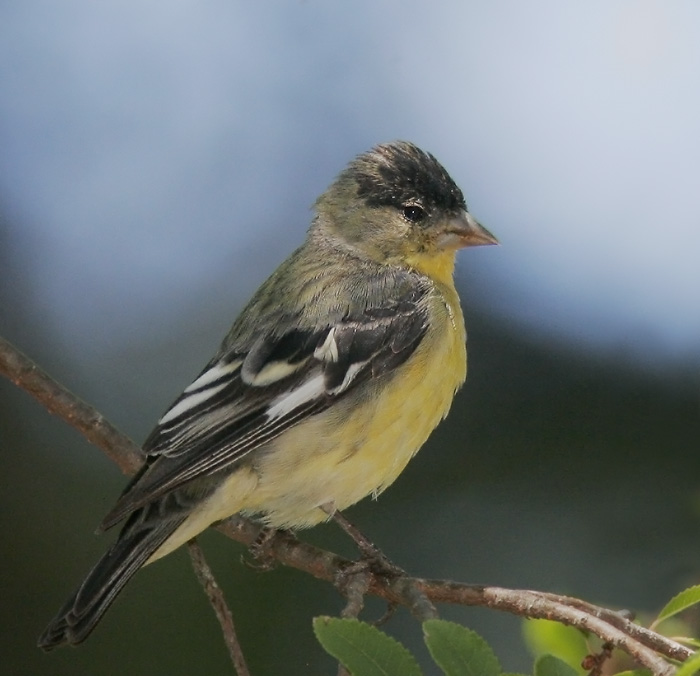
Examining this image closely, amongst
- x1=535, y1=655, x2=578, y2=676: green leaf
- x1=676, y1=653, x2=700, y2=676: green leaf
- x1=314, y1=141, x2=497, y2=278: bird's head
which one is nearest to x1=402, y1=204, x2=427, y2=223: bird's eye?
x1=314, y1=141, x2=497, y2=278: bird's head

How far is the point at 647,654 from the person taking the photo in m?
1.95

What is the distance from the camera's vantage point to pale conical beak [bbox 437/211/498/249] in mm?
3723

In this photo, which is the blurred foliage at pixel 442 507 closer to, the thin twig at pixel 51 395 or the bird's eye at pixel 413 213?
the bird's eye at pixel 413 213

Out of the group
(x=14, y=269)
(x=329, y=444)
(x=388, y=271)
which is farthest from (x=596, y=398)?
(x=14, y=269)

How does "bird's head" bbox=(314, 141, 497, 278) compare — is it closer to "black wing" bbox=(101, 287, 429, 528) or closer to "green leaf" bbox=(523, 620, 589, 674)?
"black wing" bbox=(101, 287, 429, 528)

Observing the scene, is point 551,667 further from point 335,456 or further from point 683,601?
point 335,456

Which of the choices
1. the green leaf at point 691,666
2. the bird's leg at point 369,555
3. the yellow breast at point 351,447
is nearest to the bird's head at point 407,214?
the yellow breast at point 351,447

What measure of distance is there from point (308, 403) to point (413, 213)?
39.1 inches

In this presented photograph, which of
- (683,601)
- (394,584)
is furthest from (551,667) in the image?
(394,584)

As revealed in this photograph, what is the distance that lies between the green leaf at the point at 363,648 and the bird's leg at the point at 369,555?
1156 millimetres

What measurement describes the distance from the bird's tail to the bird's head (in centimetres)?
132

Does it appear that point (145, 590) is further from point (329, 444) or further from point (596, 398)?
point (596, 398)

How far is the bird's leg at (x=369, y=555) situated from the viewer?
3.03 meters

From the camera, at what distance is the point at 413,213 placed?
12.4 ft
